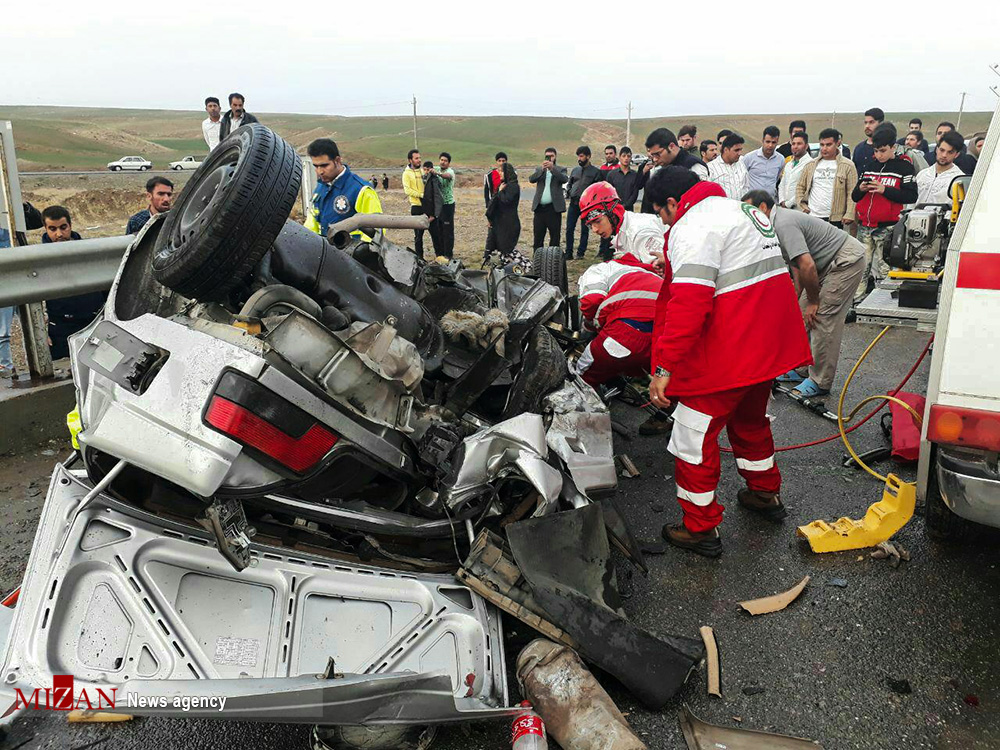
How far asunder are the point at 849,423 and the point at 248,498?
3859 millimetres

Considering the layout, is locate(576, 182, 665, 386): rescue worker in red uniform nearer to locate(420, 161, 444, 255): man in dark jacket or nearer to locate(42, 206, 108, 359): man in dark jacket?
locate(42, 206, 108, 359): man in dark jacket

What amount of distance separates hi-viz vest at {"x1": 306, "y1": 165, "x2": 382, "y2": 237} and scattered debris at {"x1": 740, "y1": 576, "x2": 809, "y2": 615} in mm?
3996

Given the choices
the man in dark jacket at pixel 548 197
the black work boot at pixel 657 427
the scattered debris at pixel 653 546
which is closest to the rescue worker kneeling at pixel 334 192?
the black work boot at pixel 657 427

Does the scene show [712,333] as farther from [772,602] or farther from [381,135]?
[381,135]

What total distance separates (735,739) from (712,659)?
1.22 ft

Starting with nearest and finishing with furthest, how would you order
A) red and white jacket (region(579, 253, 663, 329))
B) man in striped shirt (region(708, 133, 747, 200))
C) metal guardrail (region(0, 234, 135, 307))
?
1. metal guardrail (region(0, 234, 135, 307))
2. red and white jacket (region(579, 253, 663, 329))
3. man in striped shirt (region(708, 133, 747, 200))

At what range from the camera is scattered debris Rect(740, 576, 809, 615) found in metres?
2.85

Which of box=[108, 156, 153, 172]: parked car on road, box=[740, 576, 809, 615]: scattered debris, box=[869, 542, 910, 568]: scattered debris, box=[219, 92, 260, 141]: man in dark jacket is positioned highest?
box=[219, 92, 260, 141]: man in dark jacket

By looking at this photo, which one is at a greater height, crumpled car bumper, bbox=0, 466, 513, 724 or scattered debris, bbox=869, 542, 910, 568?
crumpled car bumper, bbox=0, 466, 513, 724

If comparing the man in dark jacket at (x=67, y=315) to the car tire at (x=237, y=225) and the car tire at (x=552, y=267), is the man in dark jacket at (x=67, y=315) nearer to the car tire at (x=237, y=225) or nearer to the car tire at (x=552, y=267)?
the car tire at (x=237, y=225)

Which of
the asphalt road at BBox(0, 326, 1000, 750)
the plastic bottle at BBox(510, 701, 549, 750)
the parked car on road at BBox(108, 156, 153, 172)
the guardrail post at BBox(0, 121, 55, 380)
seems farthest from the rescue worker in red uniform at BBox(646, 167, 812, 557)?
the parked car on road at BBox(108, 156, 153, 172)

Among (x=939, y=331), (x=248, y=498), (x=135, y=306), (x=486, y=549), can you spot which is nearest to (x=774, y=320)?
(x=939, y=331)

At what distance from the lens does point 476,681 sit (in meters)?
2.26

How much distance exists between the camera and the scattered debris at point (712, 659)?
96.3 inches
